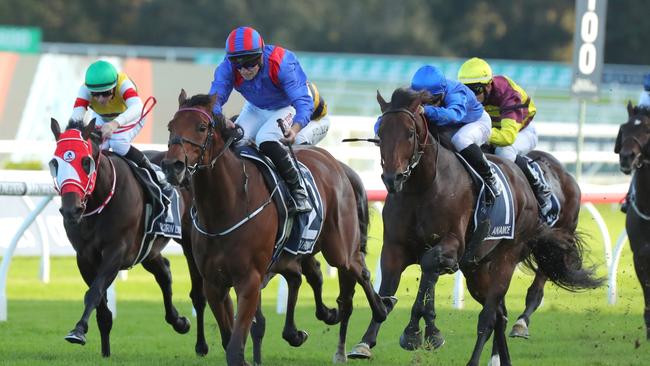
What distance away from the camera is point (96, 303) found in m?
7.26

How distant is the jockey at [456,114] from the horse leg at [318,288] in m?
1.26

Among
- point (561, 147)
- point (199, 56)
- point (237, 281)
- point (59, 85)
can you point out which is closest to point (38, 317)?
point (237, 281)

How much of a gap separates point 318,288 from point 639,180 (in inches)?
90.1

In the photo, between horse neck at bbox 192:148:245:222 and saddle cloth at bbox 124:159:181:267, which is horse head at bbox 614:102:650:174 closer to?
horse neck at bbox 192:148:245:222

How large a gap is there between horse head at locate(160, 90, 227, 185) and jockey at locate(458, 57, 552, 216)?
2.43 m

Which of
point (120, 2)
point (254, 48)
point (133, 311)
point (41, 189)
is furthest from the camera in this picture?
point (120, 2)

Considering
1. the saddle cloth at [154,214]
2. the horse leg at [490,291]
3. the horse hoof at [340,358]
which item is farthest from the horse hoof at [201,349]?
the horse leg at [490,291]

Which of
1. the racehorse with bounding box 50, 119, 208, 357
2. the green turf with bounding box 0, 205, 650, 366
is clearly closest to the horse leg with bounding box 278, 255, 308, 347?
the green turf with bounding box 0, 205, 650, 366

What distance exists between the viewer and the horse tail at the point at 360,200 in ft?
27.4

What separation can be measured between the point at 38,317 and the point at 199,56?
22763 millimetres

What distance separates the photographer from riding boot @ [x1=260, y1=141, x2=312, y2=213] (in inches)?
276

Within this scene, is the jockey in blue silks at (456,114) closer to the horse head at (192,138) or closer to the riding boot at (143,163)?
the horse head at (192,138)

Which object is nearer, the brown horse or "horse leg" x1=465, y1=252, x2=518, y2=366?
"horse leg" x1=465, y1=252, x2=518, y2=366

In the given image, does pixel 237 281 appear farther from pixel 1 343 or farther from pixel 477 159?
pixel 1 343
